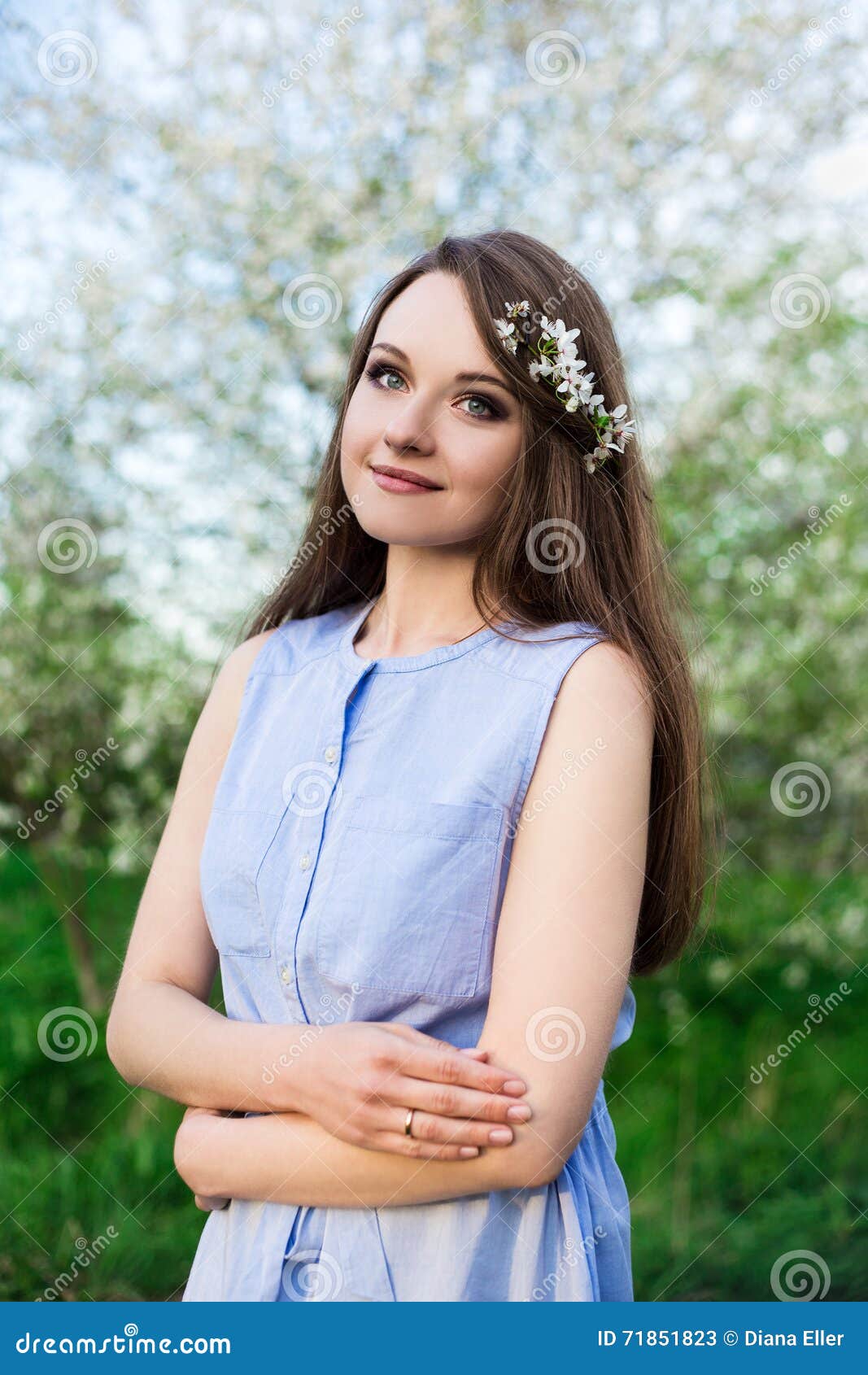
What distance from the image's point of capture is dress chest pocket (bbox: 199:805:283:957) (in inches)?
60.5

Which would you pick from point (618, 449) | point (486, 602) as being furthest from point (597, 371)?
point (486, 602)

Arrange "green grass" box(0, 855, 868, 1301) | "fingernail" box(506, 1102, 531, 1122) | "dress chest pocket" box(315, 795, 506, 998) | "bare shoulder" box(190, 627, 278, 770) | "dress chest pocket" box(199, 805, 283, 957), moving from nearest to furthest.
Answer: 1. "fingernail" box(506, 1102, 531, 1122)
2. "dress chest pocket" box(315, 795, 506, 998)
3. "dress chest pocket" box(199, 805, 283, 957)
4. "bare shoulder" box(190, 627, 278, 770)
5. "green grass" box(0, 855, 868, 1301)

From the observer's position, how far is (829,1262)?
3541 mm

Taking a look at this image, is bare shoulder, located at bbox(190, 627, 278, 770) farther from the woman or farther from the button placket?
the button placket

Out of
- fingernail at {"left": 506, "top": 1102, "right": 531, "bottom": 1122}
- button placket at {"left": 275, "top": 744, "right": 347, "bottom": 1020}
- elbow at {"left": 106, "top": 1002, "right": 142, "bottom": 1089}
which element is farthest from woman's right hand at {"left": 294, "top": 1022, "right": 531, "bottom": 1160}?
elbow at {"left": 106, "top": 1002, "right": 142, "bottom": 1089}

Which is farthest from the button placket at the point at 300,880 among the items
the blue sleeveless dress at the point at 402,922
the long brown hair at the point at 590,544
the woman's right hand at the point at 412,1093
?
the long brown hair at the point at 590,544

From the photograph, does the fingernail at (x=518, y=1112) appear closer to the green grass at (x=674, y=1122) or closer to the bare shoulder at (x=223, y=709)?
the bare shoulder at (x=223, y=709)

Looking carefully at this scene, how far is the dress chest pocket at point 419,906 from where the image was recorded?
4.69 feet

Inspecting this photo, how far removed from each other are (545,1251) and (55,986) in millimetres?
3117

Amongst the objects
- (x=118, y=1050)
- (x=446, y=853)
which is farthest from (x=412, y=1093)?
(x=118, y=1050)

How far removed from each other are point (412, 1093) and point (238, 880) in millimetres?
370

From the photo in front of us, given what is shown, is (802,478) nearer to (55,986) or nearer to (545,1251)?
(55,986)

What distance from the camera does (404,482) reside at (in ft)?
5.22

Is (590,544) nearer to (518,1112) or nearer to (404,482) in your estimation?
(404,482)
